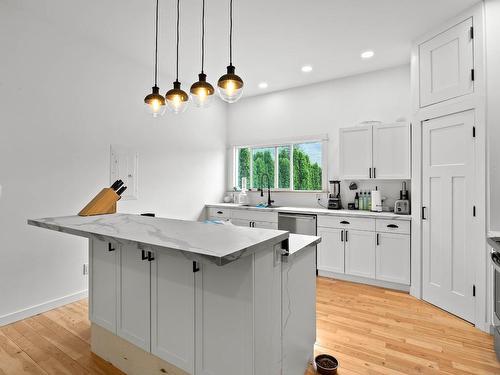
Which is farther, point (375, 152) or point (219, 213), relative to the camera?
point (219, 213)

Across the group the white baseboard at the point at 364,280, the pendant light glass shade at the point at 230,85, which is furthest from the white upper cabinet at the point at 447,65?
the pendant light glass shade at the point at 230,85

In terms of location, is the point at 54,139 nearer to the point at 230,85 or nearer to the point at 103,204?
the point at 103,204

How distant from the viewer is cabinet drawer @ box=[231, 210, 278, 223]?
14.6ft

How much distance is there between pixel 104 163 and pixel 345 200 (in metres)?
3.46

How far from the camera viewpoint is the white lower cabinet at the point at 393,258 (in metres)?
3.49

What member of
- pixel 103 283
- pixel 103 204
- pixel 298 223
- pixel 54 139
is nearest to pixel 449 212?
pixel 298 223

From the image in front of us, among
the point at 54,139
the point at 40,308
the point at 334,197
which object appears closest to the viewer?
the point at 40,308

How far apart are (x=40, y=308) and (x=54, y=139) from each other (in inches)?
70.1

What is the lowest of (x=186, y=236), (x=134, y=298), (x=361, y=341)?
(x=361, y=341)

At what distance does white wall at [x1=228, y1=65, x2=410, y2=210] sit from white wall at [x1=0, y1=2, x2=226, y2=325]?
1967 mm

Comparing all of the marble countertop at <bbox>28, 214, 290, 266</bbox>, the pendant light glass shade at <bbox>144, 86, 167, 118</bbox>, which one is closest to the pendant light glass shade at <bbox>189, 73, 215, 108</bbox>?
the pendant light glass shade at <bbox>144, 86, 167, 118</bbox>

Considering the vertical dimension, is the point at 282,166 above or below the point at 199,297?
above

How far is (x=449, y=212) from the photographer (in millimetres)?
2984

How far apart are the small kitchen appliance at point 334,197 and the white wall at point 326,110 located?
0.36 feet
